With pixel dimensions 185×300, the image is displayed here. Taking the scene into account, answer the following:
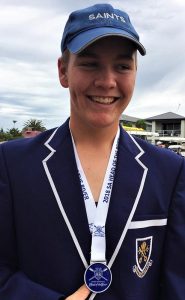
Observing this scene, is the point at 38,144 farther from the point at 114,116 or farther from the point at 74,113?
the point at 114,116

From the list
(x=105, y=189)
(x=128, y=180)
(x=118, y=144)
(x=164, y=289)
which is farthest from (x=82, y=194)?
(x=164, y=289)

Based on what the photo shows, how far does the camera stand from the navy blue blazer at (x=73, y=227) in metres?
1.64

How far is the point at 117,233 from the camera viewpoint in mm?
1656

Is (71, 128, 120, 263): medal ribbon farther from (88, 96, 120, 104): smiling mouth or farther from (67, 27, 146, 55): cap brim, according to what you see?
(67, 27, 146, 55): cap brim

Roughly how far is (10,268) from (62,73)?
87 centimetres

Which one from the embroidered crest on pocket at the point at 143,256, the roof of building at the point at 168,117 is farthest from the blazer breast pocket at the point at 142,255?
the roof of building at the point at 168,117

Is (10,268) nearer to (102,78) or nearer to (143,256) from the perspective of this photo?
(143,256)

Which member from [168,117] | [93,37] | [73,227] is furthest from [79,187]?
[168,117]

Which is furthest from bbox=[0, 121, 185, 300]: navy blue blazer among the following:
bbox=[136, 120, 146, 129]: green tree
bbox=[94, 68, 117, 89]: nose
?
bbox=[136, 120, 146, 129]: green tree

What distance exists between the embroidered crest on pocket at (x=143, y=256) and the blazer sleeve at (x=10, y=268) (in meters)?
0.35

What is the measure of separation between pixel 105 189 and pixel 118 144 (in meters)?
0.25

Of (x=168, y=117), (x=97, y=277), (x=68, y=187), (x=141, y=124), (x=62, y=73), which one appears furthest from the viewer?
(x=168, y=117)

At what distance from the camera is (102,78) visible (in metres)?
1.61

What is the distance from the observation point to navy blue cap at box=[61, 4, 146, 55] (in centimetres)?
160
